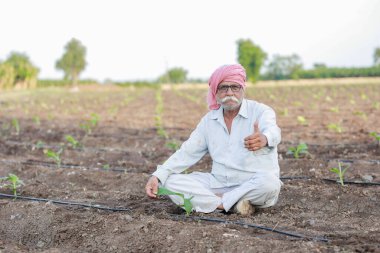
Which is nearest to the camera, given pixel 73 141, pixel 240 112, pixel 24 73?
pixel 240 112

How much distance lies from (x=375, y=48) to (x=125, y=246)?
8526 centimetres

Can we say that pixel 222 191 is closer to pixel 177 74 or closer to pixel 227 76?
pixel 227 76

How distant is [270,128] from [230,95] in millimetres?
426

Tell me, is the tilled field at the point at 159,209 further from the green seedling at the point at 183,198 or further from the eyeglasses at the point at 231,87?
the eyeglasses at the point at 231,87

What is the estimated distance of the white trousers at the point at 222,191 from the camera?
3.73 m

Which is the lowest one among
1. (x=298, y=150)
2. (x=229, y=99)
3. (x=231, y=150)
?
(x=298, y=150)

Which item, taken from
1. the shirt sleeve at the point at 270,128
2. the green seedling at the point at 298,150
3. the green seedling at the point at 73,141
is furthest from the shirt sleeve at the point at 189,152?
the green seedling at the point at 73,141

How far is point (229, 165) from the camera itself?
394cm

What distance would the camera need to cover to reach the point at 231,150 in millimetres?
3959

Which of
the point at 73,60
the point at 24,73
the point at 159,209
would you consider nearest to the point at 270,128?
the point at 159,209

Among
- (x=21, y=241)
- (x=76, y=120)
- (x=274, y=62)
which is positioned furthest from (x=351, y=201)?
(x=274, y=62)

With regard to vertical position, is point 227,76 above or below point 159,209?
above

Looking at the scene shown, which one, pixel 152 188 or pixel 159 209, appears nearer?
pixel 152 188

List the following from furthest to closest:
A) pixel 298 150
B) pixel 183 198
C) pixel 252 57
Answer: pixel 252 57, pixel 298 150, pixel 183 198
